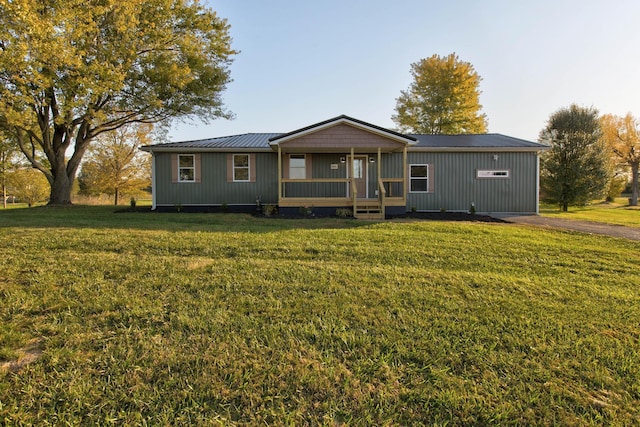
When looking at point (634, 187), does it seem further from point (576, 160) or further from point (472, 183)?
point (472, 183)

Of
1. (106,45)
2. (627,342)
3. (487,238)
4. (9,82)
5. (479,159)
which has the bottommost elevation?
(627,342)

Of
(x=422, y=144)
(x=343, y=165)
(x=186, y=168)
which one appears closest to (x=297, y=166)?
(x=343, y=165)

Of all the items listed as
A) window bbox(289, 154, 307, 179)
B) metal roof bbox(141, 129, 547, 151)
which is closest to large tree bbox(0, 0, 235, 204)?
metal roof bbox(141, 129, 547, 151)

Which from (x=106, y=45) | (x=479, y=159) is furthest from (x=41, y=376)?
(x=106, y=45)

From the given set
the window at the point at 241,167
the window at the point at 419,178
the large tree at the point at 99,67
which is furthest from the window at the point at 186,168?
the window at the point at 419,178

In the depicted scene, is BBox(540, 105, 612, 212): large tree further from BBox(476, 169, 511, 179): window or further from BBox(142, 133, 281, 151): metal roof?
BBox(142, 133, 281, 151): metal roof

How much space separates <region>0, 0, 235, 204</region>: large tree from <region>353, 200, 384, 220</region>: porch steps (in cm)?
1015

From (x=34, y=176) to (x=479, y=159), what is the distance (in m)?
30.7

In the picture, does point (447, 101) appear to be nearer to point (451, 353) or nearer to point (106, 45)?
point (106, 45)

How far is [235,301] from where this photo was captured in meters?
3.57

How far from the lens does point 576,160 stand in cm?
1858

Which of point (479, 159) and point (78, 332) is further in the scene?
point (479, 159)

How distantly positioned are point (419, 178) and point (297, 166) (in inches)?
199

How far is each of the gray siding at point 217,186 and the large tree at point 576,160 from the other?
16290 mm
